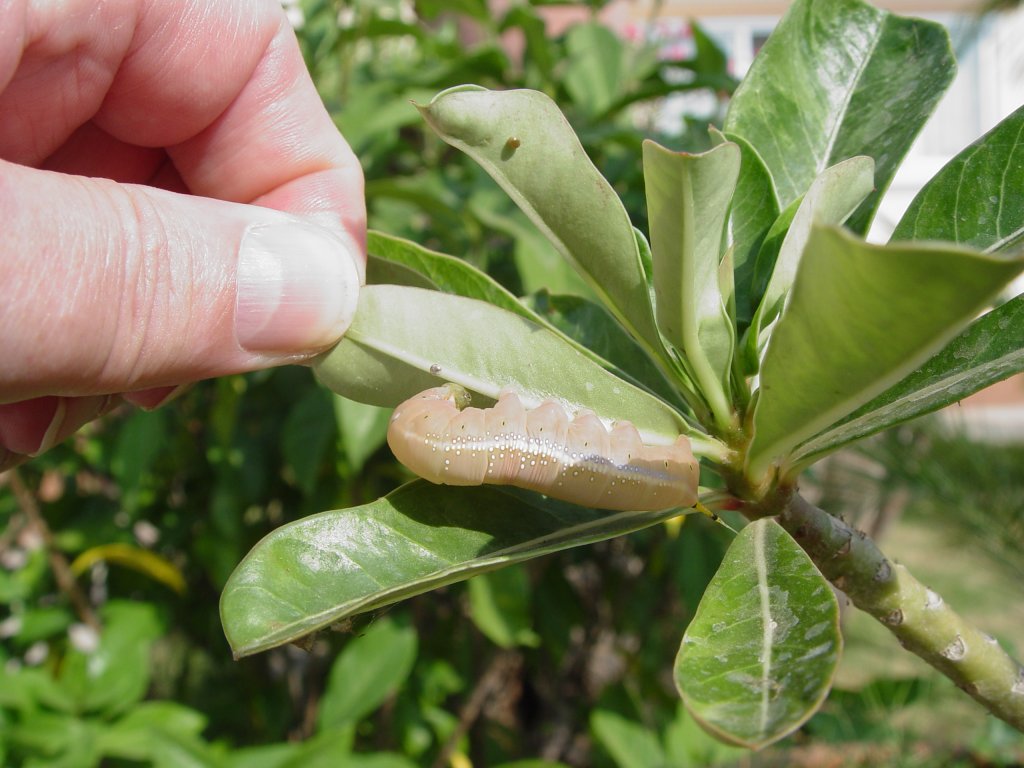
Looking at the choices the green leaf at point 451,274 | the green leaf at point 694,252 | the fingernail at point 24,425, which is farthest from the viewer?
the fingernail at point 24,425

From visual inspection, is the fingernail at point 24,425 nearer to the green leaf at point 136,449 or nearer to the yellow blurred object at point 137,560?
the green leaf at point 136,449

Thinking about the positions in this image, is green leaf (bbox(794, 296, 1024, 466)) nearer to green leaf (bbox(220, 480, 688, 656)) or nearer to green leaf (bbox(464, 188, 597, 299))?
green leaf (bbox(220, 480, 688, 656))

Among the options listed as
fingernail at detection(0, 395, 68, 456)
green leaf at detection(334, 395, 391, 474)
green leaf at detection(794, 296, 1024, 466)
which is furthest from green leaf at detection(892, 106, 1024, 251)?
fingernail at detection(0, 395, 68, 456)

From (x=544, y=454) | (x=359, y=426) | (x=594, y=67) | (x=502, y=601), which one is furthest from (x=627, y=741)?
(x=594, y=67)

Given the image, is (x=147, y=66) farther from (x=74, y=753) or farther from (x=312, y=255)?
(x=74, y=753)

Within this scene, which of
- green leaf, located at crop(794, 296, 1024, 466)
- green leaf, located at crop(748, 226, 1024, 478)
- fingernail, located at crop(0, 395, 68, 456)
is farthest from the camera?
fingernail, located at crop(0, 395, 68, 456)

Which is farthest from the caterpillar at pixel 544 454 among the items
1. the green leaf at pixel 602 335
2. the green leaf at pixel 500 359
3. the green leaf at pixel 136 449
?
the green leaf at pixel 136 449

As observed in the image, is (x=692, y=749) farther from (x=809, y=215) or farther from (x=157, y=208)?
(x=157, y=208)
